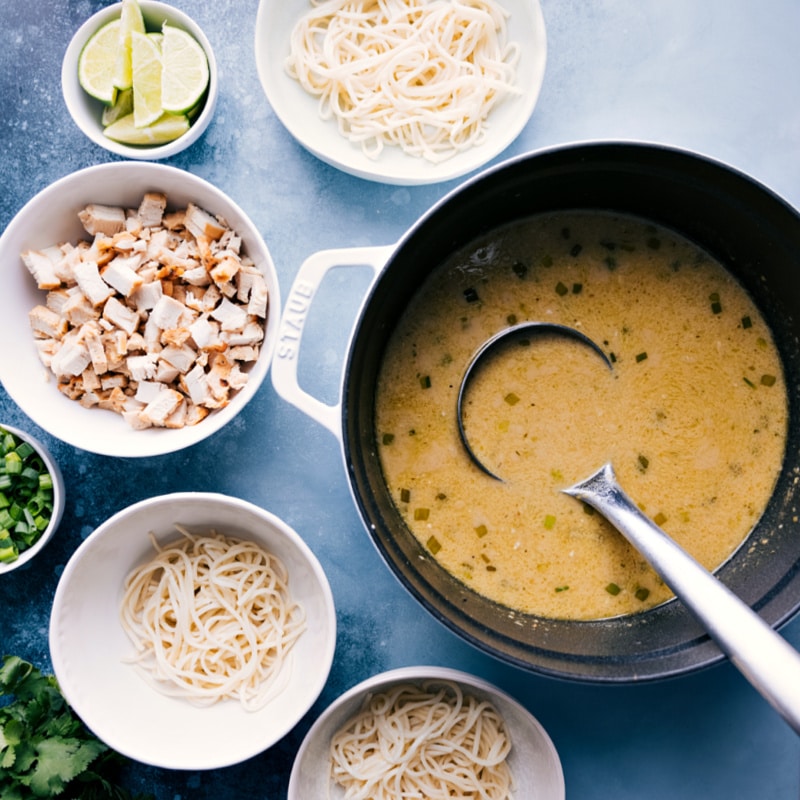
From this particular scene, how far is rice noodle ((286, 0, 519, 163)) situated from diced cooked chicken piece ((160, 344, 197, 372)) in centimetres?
69

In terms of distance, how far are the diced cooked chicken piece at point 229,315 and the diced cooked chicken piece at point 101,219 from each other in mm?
335

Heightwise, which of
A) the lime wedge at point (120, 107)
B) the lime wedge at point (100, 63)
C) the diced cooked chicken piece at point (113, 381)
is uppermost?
the lime wedge at point (100, 63)

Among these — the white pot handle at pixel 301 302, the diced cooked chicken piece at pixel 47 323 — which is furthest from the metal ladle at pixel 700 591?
the diced cooked chicken piece at pixel 47 323

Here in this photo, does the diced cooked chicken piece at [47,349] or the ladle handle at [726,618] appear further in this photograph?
the diced cooked chicken piece at [47,349]

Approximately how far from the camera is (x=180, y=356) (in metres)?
1.99

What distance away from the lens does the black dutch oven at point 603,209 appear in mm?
1772

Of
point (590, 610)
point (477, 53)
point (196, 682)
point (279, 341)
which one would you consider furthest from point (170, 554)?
point (477, 53)

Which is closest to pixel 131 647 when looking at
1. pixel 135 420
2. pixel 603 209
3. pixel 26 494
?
pixel 26 494

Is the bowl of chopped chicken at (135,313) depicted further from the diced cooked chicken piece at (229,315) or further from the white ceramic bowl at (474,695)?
the white ceramic bowl at (474,695)

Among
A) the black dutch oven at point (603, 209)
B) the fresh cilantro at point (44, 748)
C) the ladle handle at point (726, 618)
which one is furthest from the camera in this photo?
the fresh cilantro at point (44, 748)

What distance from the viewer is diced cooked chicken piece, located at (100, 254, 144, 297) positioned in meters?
1.97

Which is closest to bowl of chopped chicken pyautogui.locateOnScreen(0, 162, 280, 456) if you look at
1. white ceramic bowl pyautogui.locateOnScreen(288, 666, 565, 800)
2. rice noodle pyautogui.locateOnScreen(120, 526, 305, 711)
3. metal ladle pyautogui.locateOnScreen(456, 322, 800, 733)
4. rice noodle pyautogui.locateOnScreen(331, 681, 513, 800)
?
rice noodle pyautogui.locateOnScreen(120, 526, 305, 711)

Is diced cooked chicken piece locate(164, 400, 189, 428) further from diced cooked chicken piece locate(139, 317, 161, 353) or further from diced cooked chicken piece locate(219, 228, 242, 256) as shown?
diced cooked chicken piece locate(219, 228, 242, 256)

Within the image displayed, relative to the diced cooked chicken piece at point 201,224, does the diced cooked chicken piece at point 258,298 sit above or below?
below
